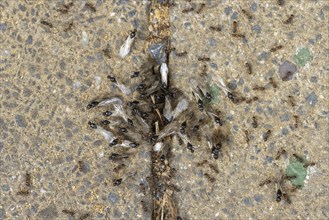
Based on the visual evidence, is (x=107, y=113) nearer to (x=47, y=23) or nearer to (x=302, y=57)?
(x=47, y=23)

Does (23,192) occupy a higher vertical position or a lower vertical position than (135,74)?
lower

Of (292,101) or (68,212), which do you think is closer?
(292,101)

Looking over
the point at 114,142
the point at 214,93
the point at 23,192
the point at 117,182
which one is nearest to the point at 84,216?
the point at 117,182

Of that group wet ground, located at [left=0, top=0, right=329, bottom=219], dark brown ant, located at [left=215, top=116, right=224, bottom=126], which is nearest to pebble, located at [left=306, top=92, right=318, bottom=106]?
wet ground, located at [left=0, top=0, right=329, bottom=219]

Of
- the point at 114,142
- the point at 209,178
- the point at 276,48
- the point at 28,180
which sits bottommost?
the point at 28,180

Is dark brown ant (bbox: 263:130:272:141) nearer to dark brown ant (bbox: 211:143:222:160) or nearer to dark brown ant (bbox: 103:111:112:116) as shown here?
dark brown ant (bbox: 211:143:222:160)

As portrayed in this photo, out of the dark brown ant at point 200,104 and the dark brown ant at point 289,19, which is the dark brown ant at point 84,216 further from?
the dark brown ant at point 289,19
